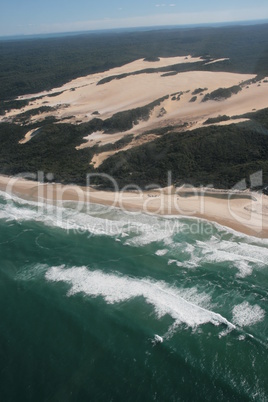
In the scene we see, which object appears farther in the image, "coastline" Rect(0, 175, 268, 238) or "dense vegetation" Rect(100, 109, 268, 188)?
"dense vegetation" Rect(100, 109, 268, 188)

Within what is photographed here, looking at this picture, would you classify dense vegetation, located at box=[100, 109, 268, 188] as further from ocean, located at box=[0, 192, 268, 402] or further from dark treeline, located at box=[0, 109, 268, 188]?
ocean, located at box=[0, 192, 268, 402]

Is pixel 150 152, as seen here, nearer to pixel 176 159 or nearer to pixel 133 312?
pixel 176 159

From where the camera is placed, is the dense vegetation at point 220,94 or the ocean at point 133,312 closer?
the ocean at point 133,312

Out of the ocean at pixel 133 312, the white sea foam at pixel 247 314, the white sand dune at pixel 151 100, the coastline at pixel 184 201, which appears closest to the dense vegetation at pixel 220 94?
the white sand dune at pixel 151 100

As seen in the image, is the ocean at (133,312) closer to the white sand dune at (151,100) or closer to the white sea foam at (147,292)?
the white sea foam at (147,292)

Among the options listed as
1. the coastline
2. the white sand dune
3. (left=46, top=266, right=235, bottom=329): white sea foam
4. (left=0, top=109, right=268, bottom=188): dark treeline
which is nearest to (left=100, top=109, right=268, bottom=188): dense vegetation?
(left=0, top=109, right=268, bottom=188): dark treeline

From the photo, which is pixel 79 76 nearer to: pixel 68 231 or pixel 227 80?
pixel 227 80
